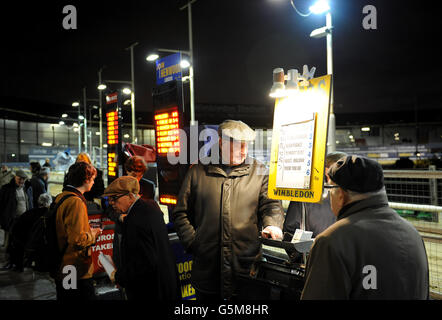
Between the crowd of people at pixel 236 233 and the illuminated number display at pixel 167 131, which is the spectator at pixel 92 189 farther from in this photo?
the crowd of people at pixel 236 233

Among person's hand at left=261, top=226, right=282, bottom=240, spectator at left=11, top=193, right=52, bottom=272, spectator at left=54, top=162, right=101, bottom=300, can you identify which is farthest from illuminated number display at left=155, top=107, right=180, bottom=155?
person's hand at left=261, top=226, right=282, bottom=240

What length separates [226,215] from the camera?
3.03 metres

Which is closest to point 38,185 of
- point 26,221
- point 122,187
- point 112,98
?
point 26,221

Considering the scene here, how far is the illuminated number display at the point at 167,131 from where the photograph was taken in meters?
6.53

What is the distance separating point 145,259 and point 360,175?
1.91 m

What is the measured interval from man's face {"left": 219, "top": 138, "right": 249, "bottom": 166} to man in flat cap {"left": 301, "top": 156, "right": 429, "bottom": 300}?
1.53m

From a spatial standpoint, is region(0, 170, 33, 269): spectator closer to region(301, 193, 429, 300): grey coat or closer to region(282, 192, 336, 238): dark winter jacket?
region(282, 192, 336, 238): dark winter jacket

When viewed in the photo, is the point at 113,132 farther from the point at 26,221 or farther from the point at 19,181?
the point at 26,221

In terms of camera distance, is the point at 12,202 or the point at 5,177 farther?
the point at 5,177

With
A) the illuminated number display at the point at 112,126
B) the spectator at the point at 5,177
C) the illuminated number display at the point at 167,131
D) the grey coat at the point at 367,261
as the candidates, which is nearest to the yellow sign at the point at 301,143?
the grey coat at the point at 367,261

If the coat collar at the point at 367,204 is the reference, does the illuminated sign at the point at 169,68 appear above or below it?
above

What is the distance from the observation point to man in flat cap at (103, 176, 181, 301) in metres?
2.88

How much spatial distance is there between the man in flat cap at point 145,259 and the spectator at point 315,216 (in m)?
1.20
